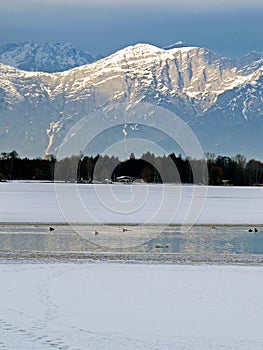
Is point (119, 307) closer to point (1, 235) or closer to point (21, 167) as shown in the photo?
point (1, 235)

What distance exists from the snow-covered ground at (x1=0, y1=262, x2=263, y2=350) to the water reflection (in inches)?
204

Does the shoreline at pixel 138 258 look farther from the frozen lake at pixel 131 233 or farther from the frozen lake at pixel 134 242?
the frozen lake at pixel 131 233

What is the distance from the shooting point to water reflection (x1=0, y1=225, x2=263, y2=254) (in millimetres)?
22547

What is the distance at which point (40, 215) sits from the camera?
123 feet

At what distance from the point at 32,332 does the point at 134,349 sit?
1.69 meters

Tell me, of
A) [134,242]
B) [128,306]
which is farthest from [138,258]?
[128,306]

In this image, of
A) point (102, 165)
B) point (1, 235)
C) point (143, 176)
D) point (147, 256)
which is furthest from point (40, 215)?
point (102, 165)

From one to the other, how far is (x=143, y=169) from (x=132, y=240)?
379 feet

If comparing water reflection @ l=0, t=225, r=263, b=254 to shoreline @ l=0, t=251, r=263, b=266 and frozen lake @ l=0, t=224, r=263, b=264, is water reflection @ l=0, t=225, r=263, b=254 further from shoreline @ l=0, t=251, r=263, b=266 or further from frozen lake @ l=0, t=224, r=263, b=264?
shoreline @ l=0, t=251, r=263, b=266

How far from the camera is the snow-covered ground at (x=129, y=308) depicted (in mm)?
9914

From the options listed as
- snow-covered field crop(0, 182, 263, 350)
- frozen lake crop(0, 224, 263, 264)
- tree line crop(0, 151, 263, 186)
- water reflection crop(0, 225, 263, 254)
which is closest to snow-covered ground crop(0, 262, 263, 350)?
snow-covered field crop(0, 182, 263, 350)

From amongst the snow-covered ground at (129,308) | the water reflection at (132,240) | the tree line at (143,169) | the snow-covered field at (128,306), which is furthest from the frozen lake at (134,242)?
the tree line at (143,169)

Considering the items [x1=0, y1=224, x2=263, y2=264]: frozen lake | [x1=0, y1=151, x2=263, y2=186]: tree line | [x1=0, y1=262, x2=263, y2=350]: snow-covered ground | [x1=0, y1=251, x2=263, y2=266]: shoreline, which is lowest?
[x1=0, y1=262, x2=263, y2=350]: snow-covered ground

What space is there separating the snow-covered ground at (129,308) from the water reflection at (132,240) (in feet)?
17.0
